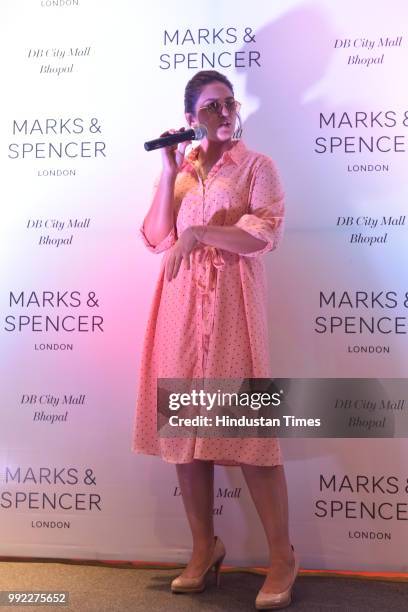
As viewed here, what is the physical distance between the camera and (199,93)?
91.0 inches

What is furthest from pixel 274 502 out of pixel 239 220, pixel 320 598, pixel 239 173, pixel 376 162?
pixel 376 162

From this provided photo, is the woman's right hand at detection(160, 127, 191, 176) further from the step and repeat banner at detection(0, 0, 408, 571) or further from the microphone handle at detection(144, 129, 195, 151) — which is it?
the step and repeat banner at detection(0, 0, 408, 571)

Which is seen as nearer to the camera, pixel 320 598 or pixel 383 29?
pixel 320 598

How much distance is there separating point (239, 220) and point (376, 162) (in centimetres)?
60

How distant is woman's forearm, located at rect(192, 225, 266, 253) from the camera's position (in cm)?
216

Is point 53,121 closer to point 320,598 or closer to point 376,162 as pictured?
point 376,162

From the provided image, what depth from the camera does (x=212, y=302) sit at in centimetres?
223

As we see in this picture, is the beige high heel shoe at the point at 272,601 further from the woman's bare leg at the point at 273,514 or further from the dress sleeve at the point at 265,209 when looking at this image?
the dress sleeve at the point at 265,209

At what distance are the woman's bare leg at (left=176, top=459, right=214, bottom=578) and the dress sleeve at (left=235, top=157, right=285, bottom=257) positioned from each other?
0.65m

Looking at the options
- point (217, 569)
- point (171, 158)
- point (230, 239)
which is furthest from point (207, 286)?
point (217, 569)

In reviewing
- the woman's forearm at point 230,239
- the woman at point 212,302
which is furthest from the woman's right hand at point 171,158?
the woman's forearm at point 230,239

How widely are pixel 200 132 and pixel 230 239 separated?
1.14 feet

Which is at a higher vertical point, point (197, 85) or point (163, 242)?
point (197, 85)

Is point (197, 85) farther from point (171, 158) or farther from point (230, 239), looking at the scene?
point (230, 239)
